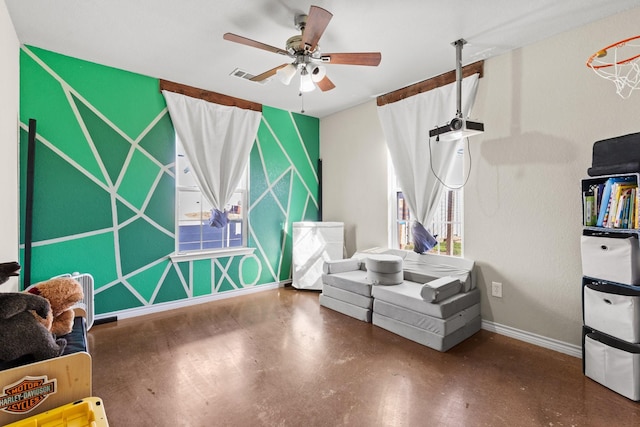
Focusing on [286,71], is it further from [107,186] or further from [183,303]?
[183,303]

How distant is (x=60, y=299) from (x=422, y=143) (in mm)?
3549

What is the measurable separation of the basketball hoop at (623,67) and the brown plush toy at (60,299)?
3.98 m

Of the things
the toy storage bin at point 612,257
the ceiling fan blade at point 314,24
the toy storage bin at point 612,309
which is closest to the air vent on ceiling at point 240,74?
the ceiling fan blade at point 314,24

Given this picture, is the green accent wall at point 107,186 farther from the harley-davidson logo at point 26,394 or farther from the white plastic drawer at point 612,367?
the white plastic drawer at point 612,367

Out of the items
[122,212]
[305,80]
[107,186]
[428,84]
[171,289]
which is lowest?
[171,289]

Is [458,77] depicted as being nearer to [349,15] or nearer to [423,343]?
[349,15]

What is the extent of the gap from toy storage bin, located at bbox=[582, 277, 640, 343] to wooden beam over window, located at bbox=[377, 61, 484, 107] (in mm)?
2214

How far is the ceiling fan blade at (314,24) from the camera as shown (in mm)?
1836

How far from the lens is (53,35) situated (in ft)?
8.67

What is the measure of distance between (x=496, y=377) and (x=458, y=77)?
264cm

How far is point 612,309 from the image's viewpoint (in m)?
2.02

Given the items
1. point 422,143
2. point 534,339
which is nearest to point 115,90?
point 422,143

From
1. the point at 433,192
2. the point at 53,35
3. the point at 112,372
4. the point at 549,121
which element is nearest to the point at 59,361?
the point at 112,372

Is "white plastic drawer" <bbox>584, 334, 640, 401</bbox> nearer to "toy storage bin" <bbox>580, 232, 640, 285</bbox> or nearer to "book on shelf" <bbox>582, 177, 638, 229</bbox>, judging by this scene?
"toy storage bin" <bbox>580, 232, 640, 285</bbox>
